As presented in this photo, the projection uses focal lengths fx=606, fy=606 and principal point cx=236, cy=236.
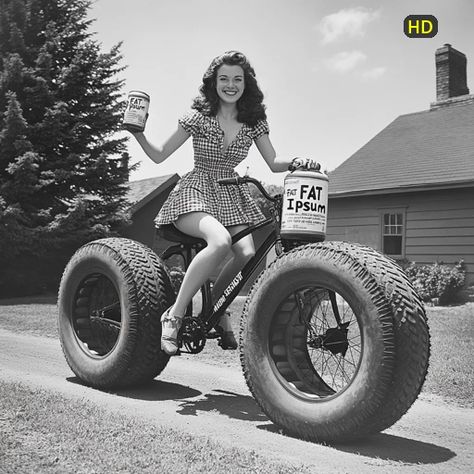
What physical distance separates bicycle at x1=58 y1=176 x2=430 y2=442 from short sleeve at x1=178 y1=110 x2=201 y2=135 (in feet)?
1.78

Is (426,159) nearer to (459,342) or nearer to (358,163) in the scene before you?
(358,163)

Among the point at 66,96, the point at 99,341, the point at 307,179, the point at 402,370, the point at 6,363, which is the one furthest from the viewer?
the point at 66,96

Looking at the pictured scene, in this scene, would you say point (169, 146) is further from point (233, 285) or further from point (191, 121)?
point (233, 285)

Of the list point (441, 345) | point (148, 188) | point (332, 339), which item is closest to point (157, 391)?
point (332, 339)

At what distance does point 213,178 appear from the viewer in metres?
4.09

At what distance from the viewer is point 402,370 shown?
8.99 ft

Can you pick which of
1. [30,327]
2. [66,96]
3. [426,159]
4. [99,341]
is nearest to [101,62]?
[66,96]

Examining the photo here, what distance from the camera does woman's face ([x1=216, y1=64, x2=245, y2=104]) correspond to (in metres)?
4.10

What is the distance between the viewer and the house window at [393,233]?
16500 millimetres

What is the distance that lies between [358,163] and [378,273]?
647 inches

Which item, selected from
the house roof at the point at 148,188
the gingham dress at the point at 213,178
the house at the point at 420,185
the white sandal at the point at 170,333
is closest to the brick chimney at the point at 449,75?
the house at the point at 420,185

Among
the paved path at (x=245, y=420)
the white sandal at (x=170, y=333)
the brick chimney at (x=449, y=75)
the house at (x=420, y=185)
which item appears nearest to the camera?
the paved path at (x=245, y=420)

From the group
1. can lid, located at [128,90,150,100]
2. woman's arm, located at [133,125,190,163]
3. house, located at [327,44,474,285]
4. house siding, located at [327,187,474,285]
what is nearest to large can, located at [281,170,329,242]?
woman's arm, located at [133,125,190,163]

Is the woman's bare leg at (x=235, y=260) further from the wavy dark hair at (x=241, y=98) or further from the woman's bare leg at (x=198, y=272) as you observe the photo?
the wavy dark hair at (x=241, y=98)
